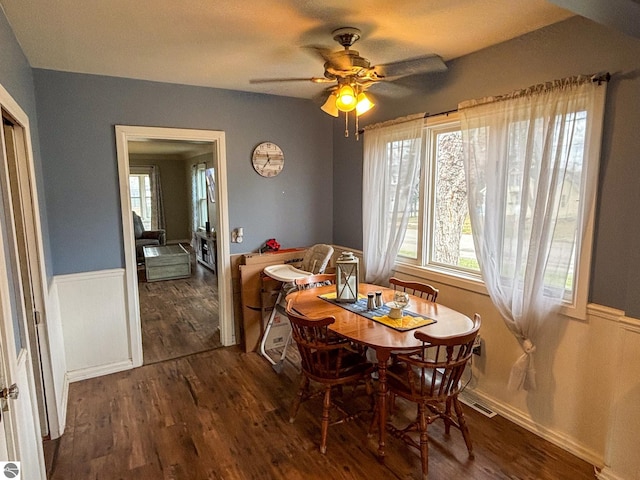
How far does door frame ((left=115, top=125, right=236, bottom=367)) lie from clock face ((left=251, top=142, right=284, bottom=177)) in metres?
0.32

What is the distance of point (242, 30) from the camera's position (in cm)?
224

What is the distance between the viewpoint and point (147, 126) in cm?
328

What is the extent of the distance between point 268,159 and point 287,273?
46.4 inches

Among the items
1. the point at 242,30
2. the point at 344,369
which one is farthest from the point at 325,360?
the point at 242,30

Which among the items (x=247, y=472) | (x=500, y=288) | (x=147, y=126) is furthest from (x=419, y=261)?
(x=147, y=126)

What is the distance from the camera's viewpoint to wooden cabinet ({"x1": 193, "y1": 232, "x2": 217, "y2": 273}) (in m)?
6.98

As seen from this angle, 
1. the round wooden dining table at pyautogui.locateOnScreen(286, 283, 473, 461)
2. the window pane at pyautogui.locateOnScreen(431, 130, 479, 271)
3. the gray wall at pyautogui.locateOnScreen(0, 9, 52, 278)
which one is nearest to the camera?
the gray wall at pyautogui.locateOnScreen(0, 9, 52, 278)

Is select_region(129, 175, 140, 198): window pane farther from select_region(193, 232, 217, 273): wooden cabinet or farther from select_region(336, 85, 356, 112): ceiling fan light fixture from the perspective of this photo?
select_region(336, 85, 356, 112): ceiling fan light fixture

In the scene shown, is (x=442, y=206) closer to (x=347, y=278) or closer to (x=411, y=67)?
(x=347, y=278)

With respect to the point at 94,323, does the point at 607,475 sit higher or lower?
lower

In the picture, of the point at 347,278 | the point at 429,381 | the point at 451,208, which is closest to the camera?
the point at 429,381

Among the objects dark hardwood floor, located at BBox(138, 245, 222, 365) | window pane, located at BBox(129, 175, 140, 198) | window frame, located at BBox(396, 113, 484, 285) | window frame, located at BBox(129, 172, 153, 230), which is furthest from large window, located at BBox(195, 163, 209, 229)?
window frame, located at BBox(396, 113, 484, 285)

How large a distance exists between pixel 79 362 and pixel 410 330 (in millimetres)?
2805

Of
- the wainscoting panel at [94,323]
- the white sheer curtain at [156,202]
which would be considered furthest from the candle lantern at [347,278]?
the white sheer curtain at [156,202]
